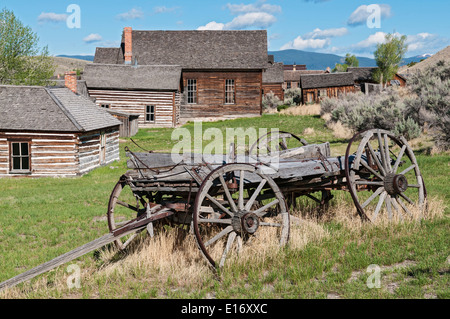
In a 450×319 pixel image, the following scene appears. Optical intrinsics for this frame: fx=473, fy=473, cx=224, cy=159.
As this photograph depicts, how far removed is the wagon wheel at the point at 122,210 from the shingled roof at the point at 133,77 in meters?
21.5

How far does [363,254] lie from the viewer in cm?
662

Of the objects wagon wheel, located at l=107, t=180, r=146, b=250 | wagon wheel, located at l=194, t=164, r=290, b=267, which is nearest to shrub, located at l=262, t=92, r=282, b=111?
wagon wheel, located at l=107, t=180, r=146, b=250

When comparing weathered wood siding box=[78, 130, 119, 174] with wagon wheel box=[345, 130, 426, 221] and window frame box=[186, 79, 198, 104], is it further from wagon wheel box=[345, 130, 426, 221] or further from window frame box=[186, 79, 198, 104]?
window frame box=[186, 79, 198, 104]

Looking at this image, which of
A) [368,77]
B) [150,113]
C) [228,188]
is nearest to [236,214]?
[228,188]

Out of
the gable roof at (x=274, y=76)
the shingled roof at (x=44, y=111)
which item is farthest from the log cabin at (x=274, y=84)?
the shingled roof at (x=44, y=111)

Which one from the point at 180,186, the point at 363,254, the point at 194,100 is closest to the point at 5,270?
the point at 180,186

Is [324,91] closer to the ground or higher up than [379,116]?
higher up

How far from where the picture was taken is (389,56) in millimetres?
62156

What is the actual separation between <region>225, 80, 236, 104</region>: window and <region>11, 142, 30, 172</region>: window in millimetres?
22232

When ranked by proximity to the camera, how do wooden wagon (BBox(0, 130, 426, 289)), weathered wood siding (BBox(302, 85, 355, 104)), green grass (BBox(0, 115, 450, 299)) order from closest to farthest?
green grass (BBox(0, 115, 450, 299)) < wooden wagon (BBox(0, 130, 426, 289)) < weathered wood siding (BBox(302, 85, 355, 104))

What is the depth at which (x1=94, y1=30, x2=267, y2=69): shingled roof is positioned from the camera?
38938 mm

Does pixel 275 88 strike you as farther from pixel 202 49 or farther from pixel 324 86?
pixel 202 49

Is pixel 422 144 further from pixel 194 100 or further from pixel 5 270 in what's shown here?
pixel 194 100

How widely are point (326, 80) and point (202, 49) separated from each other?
57.6ft
